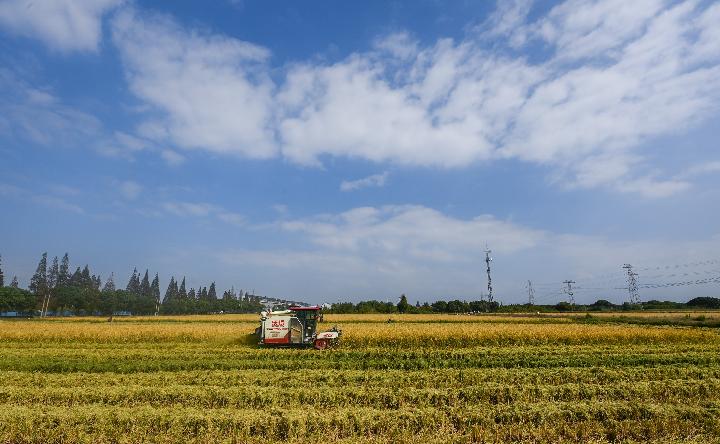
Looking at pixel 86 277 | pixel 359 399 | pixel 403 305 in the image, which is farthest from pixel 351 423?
pixel 86 277

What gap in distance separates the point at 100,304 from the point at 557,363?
13080 cm

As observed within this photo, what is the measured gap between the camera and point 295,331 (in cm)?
2480

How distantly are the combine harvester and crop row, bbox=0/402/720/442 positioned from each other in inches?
582

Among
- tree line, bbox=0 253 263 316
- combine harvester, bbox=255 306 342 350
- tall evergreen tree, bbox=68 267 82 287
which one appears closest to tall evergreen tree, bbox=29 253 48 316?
tree line, bbox=0 253 263 316

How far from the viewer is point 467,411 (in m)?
10.0

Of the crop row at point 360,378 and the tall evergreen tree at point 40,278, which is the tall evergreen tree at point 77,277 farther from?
the crop row at point 360,378

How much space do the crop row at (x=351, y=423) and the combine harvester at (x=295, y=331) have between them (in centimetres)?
1477

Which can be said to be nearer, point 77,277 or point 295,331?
point 295,331

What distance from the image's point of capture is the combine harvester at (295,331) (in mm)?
24719

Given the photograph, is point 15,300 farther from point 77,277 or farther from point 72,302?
point 77,277

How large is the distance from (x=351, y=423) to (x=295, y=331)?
16.3 m

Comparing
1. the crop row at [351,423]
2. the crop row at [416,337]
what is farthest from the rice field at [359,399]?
the crop row at [416,337]

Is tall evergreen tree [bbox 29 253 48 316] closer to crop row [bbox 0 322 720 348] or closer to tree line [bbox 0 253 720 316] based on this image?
tree line [bbox 0 253 720 316]

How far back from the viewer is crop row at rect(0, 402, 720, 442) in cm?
856
